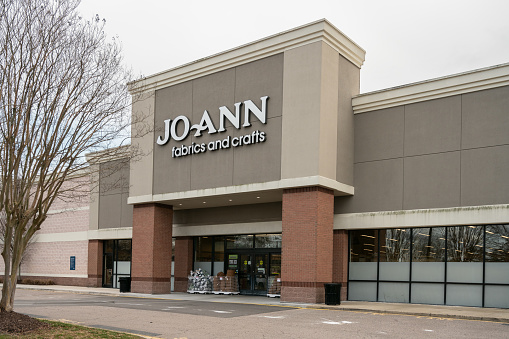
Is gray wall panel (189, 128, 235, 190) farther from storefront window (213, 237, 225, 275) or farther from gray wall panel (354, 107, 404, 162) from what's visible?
gray wall panel (354, 107, 404, 162)

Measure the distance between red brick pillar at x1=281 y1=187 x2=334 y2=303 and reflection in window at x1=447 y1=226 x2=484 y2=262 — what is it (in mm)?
4920

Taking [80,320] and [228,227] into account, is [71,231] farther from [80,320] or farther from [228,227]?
[80,320]

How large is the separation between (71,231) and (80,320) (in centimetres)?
2317

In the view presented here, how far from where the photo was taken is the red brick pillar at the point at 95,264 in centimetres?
3612

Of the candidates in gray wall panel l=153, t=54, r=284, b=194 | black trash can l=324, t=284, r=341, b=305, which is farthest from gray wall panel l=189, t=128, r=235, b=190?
black trash can l=324, t=284, r=341, b=305

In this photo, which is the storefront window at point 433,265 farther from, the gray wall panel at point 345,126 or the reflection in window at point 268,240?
the reflection in window at point 268,240

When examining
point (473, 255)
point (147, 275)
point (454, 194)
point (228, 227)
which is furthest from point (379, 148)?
point (147, 275)

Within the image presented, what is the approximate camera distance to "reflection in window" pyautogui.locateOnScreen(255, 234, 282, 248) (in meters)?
27.9

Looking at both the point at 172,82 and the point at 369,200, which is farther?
the point at 172,82

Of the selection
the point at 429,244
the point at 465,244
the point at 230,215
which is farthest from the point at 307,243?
the point at 230,215

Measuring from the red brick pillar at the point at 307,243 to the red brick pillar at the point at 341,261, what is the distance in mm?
1114

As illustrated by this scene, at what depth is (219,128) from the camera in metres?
26.9

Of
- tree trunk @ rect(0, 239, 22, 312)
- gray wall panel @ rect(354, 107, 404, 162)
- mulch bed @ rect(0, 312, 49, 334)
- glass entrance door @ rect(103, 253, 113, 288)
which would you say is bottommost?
glass entrance door @ rect(103, 253, 113, 288)

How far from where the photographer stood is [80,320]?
55.7 feet
